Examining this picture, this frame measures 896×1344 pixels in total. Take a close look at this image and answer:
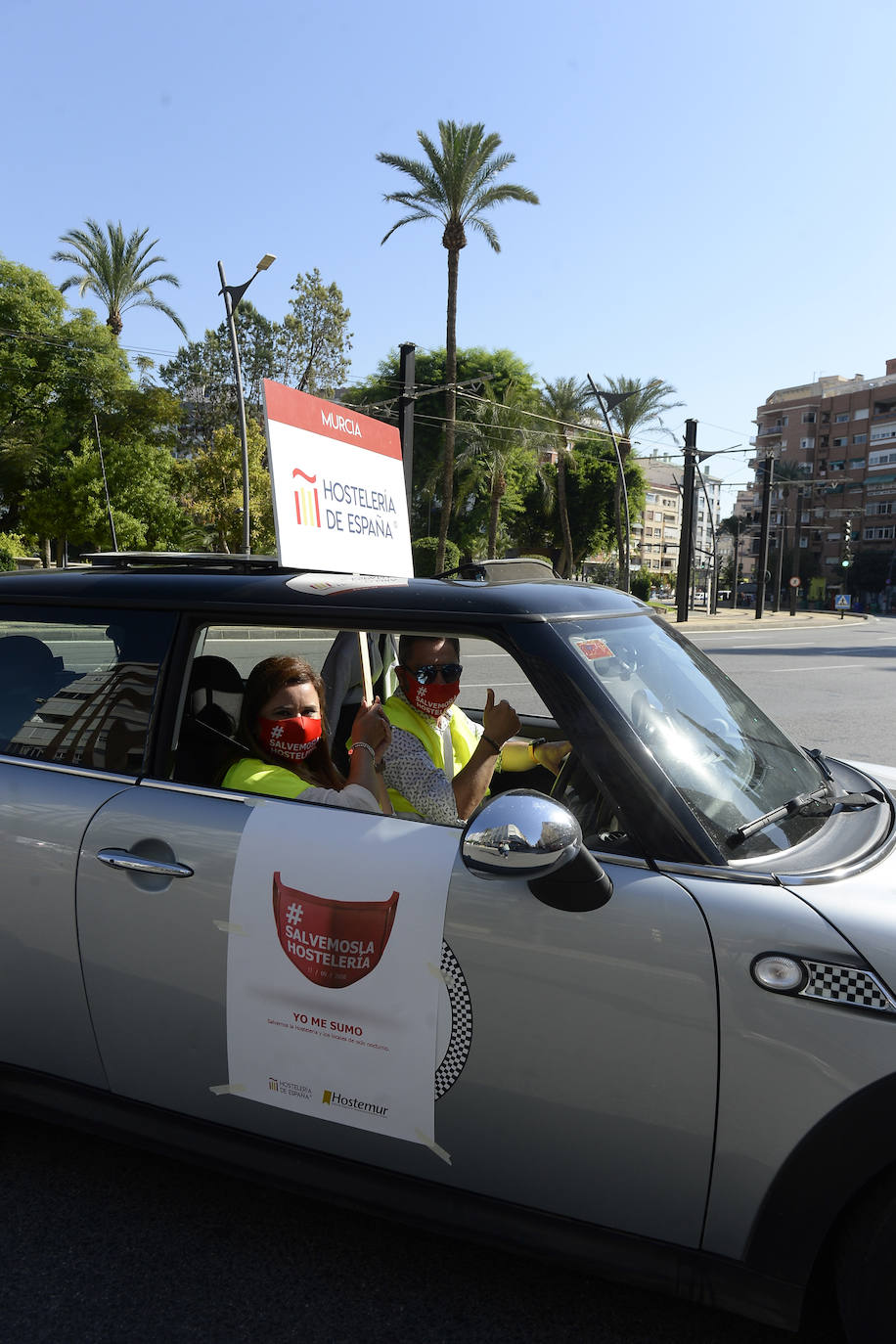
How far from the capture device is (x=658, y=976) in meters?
1.78

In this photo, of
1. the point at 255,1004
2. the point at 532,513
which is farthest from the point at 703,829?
the point at 532,513

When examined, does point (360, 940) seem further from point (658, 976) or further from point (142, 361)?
point (142, 361)

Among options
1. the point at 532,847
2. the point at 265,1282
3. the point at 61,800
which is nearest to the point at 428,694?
the point at 61,800

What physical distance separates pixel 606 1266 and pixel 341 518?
→ 2260mm

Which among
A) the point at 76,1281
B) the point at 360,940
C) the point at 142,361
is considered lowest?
the point at 76,1281

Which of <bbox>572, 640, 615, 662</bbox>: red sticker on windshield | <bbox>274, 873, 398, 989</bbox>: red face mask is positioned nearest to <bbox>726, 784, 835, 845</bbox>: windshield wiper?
<bbox>572, 640, 615, 662</bbox>: red sticker on windshield

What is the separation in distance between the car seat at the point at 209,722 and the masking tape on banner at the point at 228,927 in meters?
0.40

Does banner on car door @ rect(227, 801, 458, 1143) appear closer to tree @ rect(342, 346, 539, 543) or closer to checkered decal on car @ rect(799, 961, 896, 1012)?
checkered decal on car @ rect(799, 961, 896, 1012)

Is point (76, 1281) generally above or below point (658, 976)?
below

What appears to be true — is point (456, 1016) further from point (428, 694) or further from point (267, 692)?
point (428, 694)

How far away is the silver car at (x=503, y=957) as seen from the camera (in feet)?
5.63

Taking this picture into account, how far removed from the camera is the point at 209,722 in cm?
262

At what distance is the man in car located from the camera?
275cm

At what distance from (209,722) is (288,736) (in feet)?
0.68
